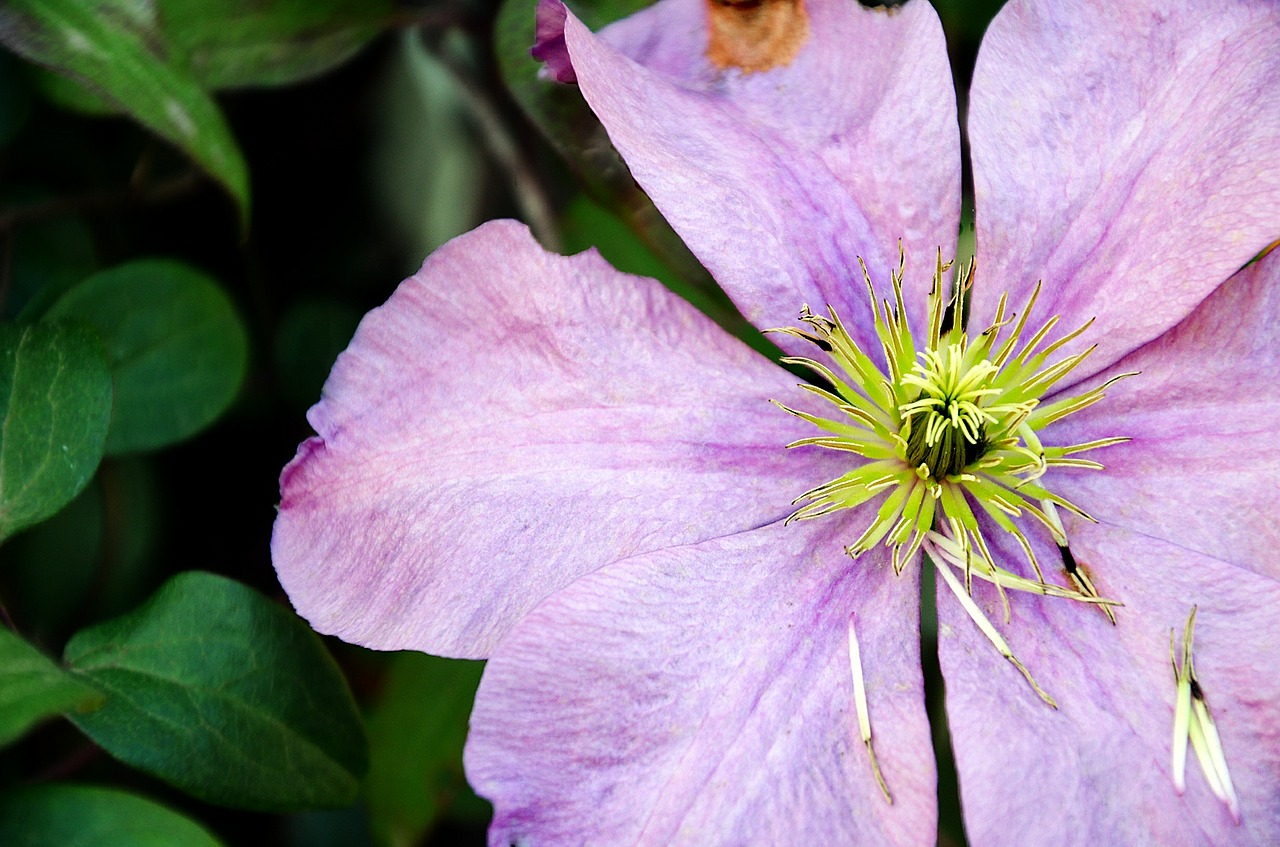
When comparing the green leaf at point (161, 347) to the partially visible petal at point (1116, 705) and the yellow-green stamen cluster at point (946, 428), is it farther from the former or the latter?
the partially visible petal at point (1116, 705)

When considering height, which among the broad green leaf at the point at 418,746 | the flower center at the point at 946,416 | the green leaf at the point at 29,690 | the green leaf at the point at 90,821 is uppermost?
the flower center at the point at 946,416

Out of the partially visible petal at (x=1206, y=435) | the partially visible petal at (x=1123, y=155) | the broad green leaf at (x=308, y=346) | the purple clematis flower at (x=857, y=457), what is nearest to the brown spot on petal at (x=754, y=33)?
the purple clematis flower at (x=857, y=457)

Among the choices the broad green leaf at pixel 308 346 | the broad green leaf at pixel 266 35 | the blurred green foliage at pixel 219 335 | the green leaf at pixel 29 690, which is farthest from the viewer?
the broad green leaf at pixel 308 346

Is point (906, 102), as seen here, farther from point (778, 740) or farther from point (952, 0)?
point (778, 740)

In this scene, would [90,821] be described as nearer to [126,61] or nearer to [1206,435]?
[126,61]

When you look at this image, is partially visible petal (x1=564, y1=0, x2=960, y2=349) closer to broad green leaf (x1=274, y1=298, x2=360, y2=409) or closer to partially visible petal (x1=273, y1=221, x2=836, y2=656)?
partially visible petal (x1=273, y1=221, x2=836, y2=656)

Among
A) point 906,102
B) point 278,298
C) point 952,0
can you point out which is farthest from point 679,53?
point 278,298

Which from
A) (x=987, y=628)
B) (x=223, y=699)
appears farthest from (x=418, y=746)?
(x=987, y=628)
